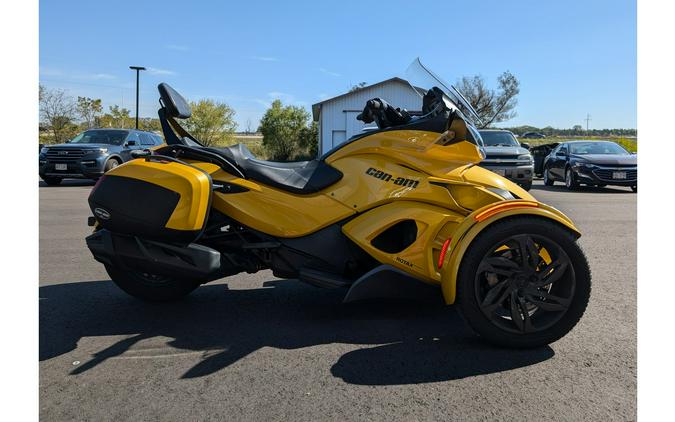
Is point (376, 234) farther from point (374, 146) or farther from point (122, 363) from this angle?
point (122, 363)

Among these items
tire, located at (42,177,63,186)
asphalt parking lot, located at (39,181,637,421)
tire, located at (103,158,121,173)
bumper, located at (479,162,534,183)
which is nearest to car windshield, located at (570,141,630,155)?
bumper, located at (479,162,534,183)

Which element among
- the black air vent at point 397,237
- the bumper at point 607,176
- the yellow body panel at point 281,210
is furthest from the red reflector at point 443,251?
the bumper at point 607,176

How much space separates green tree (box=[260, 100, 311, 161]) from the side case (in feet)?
111

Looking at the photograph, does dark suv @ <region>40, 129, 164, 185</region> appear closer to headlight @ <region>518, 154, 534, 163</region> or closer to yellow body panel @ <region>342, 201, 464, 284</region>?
headlight @ <region>518, 154, 534, 163</region>

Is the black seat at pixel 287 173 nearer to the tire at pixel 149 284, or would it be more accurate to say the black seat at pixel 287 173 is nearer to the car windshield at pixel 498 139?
the tire at pixel 149 284

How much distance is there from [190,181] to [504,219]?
2.02 metres

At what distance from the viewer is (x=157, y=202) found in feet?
10.4

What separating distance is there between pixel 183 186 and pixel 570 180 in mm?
14109

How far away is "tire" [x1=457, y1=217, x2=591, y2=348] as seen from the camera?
2.98 metres

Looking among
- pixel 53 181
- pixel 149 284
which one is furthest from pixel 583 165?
pixel 53 181

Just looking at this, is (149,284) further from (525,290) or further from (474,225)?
(525,290)

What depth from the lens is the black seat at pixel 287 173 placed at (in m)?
3.43

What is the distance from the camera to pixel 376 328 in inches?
132

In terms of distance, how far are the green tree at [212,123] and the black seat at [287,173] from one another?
33352 mm
